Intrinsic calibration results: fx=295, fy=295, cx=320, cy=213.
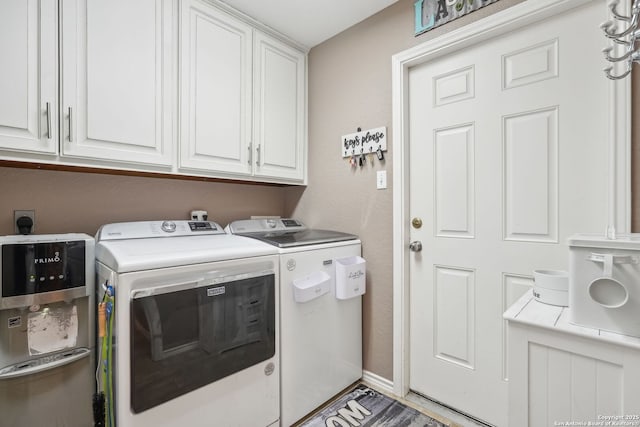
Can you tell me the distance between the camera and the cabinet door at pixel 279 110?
195 cm

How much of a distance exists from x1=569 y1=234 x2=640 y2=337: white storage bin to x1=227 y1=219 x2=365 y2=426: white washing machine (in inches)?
42.3

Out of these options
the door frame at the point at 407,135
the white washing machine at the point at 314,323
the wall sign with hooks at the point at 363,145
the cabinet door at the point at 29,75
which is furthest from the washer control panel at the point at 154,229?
→ the door frame at the point at 407,135

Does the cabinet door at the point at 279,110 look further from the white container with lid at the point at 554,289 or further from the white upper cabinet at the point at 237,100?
the white container with lid at the point at 554,289

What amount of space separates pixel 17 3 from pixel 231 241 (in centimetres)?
126

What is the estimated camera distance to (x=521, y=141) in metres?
1.41

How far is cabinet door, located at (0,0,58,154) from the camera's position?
1.13 metres

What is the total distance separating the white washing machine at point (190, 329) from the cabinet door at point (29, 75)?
19.4 inches

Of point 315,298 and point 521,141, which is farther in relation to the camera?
point 315,298

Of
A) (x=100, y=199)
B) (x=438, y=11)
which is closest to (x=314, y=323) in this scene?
(x=100, y=199)

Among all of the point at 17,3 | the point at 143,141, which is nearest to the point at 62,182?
the point at 143,141

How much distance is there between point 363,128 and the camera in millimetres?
1955

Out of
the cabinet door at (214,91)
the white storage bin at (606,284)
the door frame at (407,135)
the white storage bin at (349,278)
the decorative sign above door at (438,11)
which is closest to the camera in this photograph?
the white storage bin at (606,284)

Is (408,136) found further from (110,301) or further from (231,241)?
(110,301)

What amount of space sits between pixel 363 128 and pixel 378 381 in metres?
1.64
